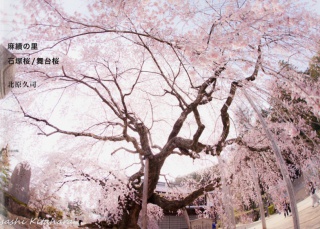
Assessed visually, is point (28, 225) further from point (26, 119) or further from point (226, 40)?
point (226, 40)

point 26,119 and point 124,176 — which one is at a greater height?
Result: point 26,119

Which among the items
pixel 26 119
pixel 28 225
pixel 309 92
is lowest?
pixel 28 225

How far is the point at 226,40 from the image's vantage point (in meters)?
3.76

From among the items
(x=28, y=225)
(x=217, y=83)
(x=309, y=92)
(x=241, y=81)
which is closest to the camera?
(x=309, y=92)

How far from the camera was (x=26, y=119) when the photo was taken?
6289 millimetres

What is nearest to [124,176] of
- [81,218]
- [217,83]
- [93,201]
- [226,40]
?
[93,201]

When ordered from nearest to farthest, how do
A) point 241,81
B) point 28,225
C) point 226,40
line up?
1. point 226,40
2. point 241,81
3. point 28,225

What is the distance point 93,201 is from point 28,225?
2.24 m

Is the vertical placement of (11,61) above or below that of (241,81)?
above

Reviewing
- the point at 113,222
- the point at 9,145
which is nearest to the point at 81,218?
the point at 113,222

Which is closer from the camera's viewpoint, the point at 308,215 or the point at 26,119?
the point at 26,119

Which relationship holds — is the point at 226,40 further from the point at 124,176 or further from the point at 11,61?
the point at 124,176

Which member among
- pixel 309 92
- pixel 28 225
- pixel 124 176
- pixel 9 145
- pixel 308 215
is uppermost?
pixel 9 145

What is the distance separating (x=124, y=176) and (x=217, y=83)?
405 centimetres
